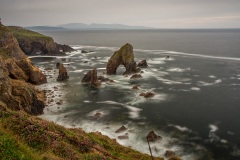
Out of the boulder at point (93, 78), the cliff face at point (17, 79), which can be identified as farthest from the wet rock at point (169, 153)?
the boulder at point (93, 78)

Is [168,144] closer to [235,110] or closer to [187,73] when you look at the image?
[235,110]

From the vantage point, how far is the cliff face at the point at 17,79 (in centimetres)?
4384

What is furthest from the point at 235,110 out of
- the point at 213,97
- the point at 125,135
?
the point at 125,135

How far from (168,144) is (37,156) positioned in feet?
82.7

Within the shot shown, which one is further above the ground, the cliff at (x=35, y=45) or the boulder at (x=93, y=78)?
the cliff at (x=35, y=45)

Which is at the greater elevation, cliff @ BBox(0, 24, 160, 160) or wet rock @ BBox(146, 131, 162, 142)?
cliff @ BBox(0, 24, 160, 160)

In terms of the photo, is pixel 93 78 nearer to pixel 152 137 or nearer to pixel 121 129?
pixel 121 129

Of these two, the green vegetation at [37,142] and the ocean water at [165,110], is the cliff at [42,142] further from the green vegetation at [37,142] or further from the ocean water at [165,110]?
the ocean water at [165,110]

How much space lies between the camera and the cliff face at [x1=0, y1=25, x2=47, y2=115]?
144 ft

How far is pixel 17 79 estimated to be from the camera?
205ft

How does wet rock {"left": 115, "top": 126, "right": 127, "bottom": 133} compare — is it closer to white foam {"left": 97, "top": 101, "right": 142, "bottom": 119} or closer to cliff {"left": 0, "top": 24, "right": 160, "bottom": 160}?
white foam {"left": 97, "top": 101, "right": 142, "bottom": 119}

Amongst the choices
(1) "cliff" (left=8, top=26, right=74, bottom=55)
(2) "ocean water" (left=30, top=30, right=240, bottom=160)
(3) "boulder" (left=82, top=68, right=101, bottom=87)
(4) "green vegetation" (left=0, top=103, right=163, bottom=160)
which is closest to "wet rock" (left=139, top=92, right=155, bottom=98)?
(2) "ocean water" (left=30, top=30, right=240, bottom=160)

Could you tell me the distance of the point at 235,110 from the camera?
5356 centimetres

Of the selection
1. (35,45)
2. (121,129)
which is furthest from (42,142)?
(35,45)
